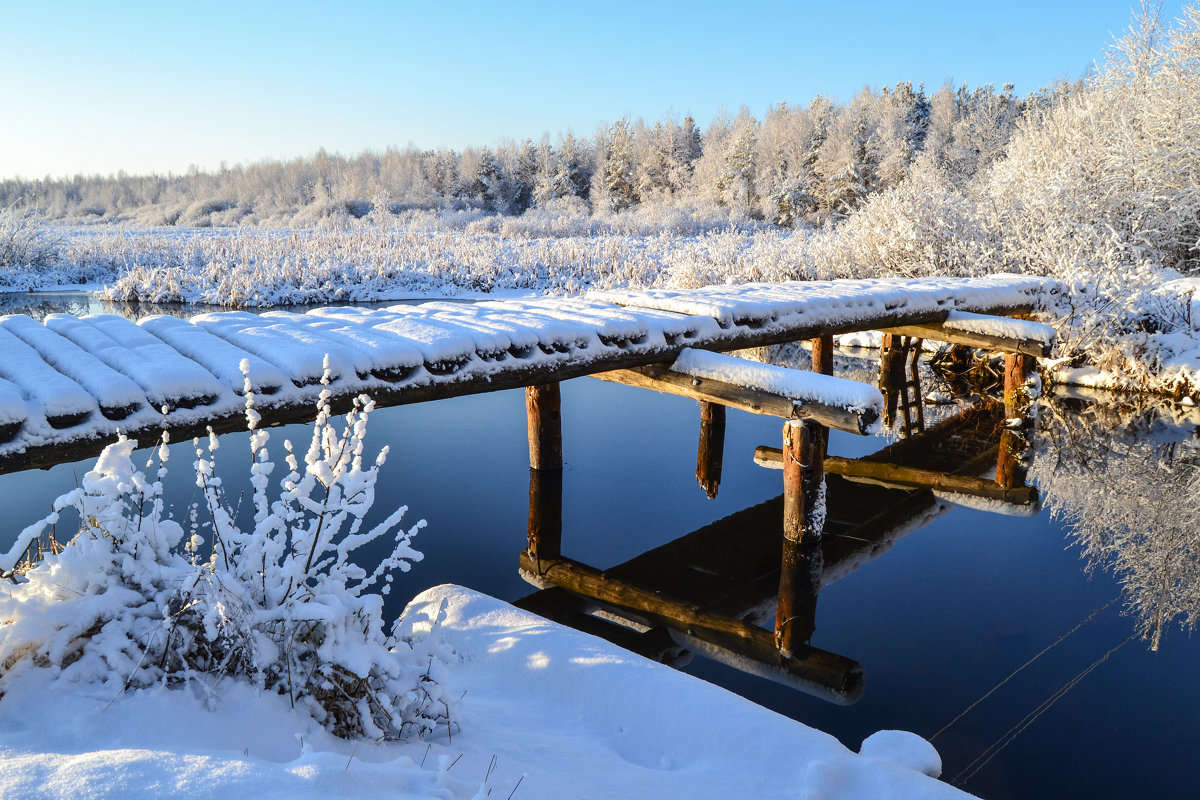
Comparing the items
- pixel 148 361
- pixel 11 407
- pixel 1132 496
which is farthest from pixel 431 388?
pixel 1132 496

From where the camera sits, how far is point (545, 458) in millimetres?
7602

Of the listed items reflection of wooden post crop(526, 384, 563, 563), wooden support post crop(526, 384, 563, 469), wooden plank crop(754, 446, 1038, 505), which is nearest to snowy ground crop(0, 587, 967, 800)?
reflection of wooden post crop(526, 384, 563, 563)

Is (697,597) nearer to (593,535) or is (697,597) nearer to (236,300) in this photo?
(593,535)

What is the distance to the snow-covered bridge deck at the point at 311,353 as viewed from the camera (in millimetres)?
3516

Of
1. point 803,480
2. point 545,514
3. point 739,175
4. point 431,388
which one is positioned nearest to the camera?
point 431,388

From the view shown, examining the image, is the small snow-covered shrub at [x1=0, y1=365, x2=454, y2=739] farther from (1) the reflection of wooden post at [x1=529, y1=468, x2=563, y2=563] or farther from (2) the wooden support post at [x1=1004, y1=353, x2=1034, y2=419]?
(2) the wooden support post at [x1=1004, y1=353, x2=1034, y2=419]

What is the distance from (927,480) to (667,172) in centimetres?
5505

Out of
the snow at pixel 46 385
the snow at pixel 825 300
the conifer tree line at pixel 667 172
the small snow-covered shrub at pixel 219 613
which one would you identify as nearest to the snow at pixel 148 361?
the snow at pixel 46 385

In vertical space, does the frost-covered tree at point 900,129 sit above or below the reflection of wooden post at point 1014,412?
above

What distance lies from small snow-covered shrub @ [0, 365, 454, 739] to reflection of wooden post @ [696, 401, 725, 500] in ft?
17.8

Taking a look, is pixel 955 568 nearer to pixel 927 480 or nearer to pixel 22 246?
pixel 927 480

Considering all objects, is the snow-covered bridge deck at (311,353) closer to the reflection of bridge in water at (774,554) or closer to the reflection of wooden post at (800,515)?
the reflection of wooden post at (800,515)

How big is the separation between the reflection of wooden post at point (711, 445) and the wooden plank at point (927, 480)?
2.14 ft

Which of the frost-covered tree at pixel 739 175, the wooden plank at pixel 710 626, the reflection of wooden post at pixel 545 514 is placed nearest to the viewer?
the wooden plank at pixel 710 626
